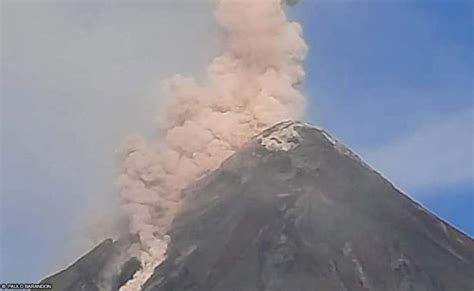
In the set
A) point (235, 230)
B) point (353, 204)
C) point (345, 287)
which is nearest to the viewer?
point (345, 287)

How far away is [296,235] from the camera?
99.2m

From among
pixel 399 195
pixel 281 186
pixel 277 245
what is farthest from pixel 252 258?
pixel 399 195

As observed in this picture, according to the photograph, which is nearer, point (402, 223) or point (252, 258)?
point (252, 258)

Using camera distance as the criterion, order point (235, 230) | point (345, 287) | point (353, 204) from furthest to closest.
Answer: point (353, 204)
point (235, 230)
point (345, 287)

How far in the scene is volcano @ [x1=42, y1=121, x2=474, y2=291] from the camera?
94312 mm

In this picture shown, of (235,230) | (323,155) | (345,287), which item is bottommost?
(345,287)

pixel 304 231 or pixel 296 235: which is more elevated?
pixel 304 231

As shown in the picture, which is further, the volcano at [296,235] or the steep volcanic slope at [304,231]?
the volcano at [296,235]

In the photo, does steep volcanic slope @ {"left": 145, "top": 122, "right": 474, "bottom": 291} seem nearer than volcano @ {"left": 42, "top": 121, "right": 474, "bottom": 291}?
Yes

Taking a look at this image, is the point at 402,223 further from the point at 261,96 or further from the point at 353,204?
the point at 261,96

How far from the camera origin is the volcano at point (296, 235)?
9431cm

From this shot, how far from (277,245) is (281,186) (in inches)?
310

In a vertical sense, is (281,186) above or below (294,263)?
above

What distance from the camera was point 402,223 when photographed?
339ft
